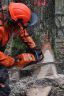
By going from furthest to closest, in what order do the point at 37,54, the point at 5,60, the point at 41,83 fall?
the point at 41,83 → the point at 37,54 → the point at 5,60

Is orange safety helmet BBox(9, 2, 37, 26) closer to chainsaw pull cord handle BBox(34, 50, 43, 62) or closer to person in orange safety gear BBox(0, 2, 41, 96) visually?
person in orange safety gear BBox(0, 2, 41, 96)

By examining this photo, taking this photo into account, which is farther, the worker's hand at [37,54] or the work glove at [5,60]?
Answer: the worker's hand at [37,54]

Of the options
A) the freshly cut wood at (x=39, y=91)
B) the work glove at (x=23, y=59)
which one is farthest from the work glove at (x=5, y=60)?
the freshly cut wood at (x=39, y=91)

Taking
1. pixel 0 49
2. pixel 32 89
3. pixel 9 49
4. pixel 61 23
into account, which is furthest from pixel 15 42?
pixel 0 49

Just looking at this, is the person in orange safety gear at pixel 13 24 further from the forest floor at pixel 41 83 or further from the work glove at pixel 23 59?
the forest floor at pixel 41 83

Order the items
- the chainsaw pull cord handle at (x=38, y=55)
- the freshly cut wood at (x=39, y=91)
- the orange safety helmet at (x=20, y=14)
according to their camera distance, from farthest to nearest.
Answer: the freshly cut wood at (x=39, y=91) < the chainsaw pull cord handle at (x=38, y=55) < the orange safety helmet at (x=20, y=14)

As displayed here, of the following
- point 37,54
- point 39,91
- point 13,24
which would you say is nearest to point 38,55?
point 37,54

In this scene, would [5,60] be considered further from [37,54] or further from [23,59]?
[37,54]

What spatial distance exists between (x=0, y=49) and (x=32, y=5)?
14.7 feet

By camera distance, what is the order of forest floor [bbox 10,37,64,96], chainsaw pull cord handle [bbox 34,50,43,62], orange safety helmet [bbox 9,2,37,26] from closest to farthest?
orange safety helmet [bbox 9,2,37,26]
chainsaw pull cord handle [bbox 34,50,43,62]
forest floor [bbox 10,37,64,96]

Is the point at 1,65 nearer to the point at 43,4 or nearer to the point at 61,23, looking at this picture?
the point at 43,4

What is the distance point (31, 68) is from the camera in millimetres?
8391

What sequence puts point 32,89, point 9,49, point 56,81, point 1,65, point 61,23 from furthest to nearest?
1. point 61,23
2. point 9,49
3. point 56,81
4. point 32,89
5. point 1,65

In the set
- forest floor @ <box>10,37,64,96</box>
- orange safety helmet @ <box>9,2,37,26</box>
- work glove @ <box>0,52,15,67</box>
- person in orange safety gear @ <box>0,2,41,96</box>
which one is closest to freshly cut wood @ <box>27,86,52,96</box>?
forest floor @ <box>10,37,64,96</box>
